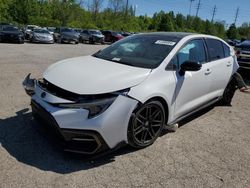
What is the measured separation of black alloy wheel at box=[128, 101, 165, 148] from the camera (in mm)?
3615

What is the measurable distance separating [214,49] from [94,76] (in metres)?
2.85

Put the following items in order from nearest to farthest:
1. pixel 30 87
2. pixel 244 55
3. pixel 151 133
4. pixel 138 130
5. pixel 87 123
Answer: pixel 87 123
pixel 138 130
pixel 151 133
pixel 30 87
pixel 244 55

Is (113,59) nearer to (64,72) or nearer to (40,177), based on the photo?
(64,72)

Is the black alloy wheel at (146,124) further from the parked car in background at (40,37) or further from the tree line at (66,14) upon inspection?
the tree line at (66,14)

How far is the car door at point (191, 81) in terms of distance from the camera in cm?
425

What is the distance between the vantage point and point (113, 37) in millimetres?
32344

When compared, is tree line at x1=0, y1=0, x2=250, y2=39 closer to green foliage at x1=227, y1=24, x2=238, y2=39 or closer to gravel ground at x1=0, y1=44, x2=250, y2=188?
green foliage at x1=227, y1=24, x2=238, y2=39

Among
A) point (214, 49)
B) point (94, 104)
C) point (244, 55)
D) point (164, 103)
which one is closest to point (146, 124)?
point (164, 103)

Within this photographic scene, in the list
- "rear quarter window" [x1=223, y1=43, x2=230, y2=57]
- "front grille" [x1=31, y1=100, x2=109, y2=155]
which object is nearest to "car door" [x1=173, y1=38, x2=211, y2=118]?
"rear quarter window" [x1=223, y1=43, x2=230, y2=57]

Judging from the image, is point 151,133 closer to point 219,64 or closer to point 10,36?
point 219,64

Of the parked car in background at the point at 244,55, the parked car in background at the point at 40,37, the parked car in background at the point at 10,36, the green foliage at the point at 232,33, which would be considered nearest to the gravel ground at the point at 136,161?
the parked car in background at the point at 244,55

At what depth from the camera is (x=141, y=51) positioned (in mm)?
4418

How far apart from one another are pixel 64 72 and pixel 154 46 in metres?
1.49

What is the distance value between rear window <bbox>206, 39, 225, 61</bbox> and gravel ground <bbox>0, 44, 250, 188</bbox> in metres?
1.31
